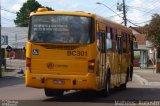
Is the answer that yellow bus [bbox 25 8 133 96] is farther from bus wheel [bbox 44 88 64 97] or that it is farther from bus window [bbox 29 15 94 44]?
bus wheel [bbox 44 88 64 97]

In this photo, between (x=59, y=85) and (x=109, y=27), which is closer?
(x=59, y=85)

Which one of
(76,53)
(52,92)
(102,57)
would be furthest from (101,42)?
(52,92)

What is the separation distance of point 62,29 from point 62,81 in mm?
1823

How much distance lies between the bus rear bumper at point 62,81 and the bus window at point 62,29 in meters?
1.22

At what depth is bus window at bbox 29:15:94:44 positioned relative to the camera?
19953mm

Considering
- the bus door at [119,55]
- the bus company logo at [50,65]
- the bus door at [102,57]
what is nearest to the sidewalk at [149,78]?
the bus door at [119,55]

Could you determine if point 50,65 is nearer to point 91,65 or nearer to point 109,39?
point 91,65

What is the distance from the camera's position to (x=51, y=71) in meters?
19.9

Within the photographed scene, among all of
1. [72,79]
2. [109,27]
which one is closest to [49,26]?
[72,79]

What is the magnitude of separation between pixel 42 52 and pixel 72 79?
1459mm

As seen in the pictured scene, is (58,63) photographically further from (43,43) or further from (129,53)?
(129,53)

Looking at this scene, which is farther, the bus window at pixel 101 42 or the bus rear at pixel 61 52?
the bus window at pixel 101 42

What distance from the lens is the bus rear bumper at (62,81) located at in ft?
64.2

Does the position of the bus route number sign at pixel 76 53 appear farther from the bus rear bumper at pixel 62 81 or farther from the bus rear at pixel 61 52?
the bus rear bumper at pixel 62 81
